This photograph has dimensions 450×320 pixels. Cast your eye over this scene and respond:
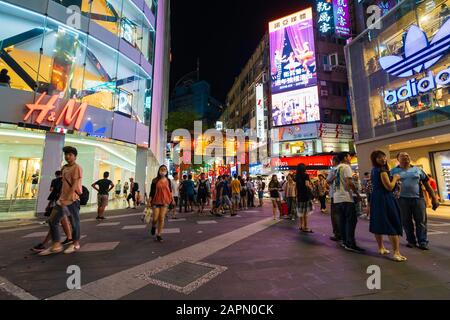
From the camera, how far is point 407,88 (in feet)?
45.1

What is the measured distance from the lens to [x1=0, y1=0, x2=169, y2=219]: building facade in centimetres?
1056

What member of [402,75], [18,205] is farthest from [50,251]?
[402,75]

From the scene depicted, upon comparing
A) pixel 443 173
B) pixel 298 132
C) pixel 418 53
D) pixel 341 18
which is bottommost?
pixel 443 173

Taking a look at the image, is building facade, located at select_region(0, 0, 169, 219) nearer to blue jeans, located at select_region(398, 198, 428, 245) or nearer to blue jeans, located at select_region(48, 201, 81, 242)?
blue jeans, located at select_region(48, 201, 81, 242)

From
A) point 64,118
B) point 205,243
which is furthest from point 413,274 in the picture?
point 64,118

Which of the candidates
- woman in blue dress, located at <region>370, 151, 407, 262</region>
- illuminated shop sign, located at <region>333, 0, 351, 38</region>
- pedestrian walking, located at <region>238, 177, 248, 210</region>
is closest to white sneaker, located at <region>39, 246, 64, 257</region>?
woman in blue dress, located at <region>370, 151, 407, 262</region>

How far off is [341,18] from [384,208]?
103 feet

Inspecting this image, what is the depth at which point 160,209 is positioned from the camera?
5.54m

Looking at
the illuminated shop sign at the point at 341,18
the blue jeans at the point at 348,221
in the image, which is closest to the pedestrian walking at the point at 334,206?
the blue jeans at the point at 348,221

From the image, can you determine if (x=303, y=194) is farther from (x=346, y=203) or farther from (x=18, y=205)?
(x=18, y=205)

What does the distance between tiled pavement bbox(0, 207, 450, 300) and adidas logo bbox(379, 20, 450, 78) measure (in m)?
11.5

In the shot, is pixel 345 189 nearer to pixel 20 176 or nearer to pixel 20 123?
pixel 20 123

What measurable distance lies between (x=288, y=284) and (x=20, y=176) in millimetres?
18513

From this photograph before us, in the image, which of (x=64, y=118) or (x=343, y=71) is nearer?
(x=64, y=118)
